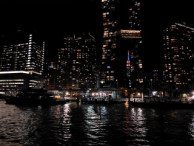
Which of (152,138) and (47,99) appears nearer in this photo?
(152,138)

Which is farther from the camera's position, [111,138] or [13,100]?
[13,100]

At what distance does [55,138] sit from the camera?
19.1 m

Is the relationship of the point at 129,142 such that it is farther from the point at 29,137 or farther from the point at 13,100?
the point at 13,100

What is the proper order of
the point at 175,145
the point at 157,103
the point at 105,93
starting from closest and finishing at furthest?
the point at 175,145
the point at 157,103
the point at 105,93

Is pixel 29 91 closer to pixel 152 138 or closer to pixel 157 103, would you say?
pixel 157 103

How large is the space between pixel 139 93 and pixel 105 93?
105 ft

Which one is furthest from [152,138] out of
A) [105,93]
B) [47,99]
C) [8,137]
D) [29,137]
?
[105,93]

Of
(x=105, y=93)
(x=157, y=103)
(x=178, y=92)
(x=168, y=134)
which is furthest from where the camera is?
(x=105, y=93)

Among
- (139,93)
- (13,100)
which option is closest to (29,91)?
(13,100)

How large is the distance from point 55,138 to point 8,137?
14.7 ft

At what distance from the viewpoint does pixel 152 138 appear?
756 inches

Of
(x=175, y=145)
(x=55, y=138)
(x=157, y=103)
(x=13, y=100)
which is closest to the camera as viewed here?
(x=175, y=145)

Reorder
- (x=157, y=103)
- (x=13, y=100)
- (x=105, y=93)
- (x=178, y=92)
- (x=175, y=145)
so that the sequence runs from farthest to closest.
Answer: (x=105, y=93) < (x=178, y=92) < (x=13, y=100) < (x=157, y=103) < (x=175, y=145)

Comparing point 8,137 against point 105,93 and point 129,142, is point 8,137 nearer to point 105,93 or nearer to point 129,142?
point 129,142
